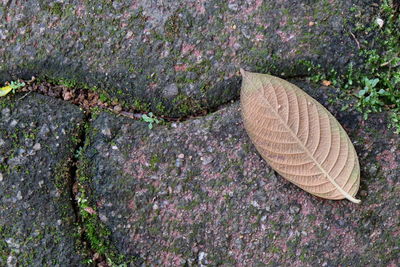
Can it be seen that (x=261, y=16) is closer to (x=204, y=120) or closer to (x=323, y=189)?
(x=204, y=120)

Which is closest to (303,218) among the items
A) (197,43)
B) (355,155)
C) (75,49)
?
(355,155)

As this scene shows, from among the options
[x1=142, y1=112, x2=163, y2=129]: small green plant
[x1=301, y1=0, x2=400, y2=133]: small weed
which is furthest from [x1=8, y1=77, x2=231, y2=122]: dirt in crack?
[x1=301, y1=0, x2=400, y2=133]: small weed

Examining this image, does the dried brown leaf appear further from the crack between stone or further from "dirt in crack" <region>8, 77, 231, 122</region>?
the crack between stone

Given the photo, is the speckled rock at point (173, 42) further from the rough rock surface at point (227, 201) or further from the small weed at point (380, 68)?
the rough rock surface at point (227, 201)

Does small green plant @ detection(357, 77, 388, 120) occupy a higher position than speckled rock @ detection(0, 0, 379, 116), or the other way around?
speckled rock @ detection(0, 0, 379, 116)

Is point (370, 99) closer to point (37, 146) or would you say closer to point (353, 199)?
point (353, 199)

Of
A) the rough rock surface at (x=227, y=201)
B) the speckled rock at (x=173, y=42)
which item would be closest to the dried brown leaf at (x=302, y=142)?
the rough rock surface at (x=227, y=201)
